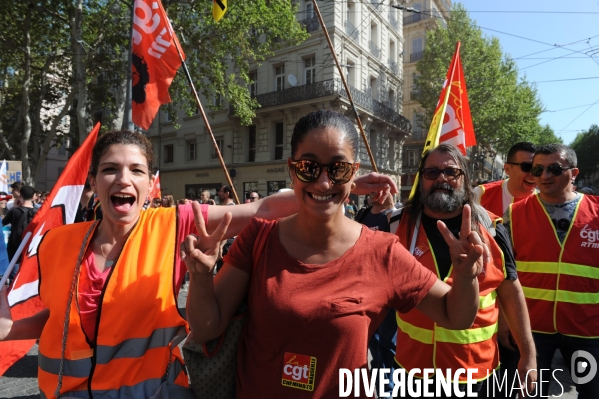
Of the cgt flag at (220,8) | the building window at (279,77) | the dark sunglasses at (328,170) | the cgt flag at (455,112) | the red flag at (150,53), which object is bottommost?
the dark sunglasses at (328,170)

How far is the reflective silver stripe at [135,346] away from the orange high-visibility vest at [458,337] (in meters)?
1.36

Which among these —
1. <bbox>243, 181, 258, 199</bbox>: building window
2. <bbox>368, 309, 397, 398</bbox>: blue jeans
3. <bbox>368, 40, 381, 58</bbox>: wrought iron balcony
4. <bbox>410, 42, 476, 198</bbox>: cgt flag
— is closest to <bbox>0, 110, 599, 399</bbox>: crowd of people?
<bbox>368, 309, 397, 398</bbox>: blue jeans

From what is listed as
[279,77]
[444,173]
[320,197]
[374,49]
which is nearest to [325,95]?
[279,77]

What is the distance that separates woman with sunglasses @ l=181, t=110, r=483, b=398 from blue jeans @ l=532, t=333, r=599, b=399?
167 centimetres

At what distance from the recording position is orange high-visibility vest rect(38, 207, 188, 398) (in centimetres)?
158

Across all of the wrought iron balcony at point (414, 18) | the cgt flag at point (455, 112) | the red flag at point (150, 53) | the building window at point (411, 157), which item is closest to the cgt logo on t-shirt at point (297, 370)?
the cgt flag at point (455, 112)

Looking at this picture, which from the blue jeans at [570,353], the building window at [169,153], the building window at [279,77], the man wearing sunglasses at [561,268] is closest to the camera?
the blue jeans at [570,353]

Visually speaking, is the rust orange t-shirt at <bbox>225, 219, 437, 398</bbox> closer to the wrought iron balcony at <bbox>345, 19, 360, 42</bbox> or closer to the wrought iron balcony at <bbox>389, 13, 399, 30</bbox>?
the wrought iron balcony at <bbox>345, 19, 360, 42</bbox>

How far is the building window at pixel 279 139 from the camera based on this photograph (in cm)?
2310

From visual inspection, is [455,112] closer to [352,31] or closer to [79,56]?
[79,56]

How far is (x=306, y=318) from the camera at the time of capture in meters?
1.40

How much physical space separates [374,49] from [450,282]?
80.0 feet

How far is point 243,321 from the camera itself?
151 cm

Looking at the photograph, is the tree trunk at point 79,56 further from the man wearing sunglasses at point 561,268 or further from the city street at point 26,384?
the man wearing sunglasses at point 561,268
